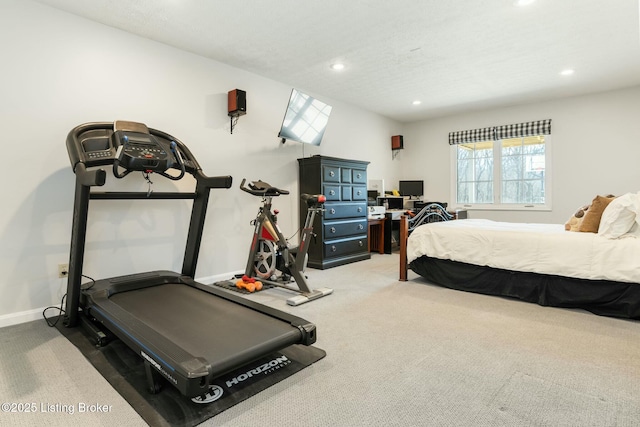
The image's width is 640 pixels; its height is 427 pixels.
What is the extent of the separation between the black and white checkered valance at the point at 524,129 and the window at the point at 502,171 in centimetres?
2

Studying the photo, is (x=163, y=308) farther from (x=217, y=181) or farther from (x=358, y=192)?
(x=358, y=192)

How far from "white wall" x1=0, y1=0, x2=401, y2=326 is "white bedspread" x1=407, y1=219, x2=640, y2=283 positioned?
2153 mm

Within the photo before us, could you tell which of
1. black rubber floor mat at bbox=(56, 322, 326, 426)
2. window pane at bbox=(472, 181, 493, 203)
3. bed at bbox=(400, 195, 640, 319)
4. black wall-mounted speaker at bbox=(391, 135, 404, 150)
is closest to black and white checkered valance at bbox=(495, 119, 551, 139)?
window pane at bbox=(472, 181, 493, 203)

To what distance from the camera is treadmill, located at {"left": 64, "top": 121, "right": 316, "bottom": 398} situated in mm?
1616

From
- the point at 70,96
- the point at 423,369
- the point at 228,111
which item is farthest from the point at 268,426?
the point at 228,111

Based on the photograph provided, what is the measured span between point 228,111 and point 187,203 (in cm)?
115

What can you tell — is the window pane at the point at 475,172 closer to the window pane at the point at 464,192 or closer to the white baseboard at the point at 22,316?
the window pane at the point at 464,192

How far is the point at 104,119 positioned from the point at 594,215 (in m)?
4.38

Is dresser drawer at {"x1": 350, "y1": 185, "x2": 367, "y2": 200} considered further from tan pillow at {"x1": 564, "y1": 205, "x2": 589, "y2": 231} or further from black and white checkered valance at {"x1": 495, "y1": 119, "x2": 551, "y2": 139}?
black and white checkered valance at {"x1": 495, "y1": 119, "x2": 551, "y2": 139}

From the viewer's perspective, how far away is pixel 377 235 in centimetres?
579

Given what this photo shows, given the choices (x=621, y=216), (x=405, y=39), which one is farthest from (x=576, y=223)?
(x=405, y=39)

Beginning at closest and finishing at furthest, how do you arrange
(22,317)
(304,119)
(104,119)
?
(22,317) < (104,119) < (304,119)

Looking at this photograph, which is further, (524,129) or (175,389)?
(524,129)

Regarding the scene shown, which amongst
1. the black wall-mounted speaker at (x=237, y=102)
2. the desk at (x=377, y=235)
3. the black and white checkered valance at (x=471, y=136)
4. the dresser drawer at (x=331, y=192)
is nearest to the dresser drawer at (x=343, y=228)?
the dresser drawer at (x=331, y=192)
